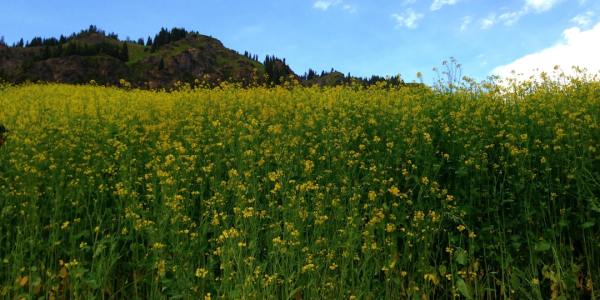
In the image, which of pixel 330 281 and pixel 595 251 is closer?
pixel 330 281

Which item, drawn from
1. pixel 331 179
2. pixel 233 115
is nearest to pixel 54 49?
pixel 233 115

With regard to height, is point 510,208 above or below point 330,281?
above

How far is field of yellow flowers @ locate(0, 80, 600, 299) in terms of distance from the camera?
531 cm

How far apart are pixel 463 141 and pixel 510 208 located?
148cm

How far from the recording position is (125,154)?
329 inches

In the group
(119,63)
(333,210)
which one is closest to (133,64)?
(119,63)

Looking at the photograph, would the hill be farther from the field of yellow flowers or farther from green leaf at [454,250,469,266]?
green leaf at [454,250,469,266]

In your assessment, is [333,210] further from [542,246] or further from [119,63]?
[119,63]

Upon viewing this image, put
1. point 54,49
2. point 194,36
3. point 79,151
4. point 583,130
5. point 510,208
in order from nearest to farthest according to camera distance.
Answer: point 510,208 < point 583,130 < point 79,151 < point 54,49 < point 194,36

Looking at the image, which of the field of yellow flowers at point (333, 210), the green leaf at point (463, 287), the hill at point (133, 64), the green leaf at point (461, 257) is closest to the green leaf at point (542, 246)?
the field of yellow flowers at point (333, 210)

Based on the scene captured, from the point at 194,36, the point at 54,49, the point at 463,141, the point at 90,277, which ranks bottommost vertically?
the point at 90,277

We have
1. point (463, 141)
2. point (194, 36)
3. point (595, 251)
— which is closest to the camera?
point (595, 251)

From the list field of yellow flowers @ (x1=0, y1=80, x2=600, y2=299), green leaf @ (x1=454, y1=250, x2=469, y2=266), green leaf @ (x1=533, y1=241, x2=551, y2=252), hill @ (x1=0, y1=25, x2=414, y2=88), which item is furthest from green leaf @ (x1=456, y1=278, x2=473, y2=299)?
hill @ (x1=0, y1=25, x2=414, y2=88)

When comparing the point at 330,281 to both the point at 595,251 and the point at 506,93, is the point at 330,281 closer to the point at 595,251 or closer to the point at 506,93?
the point at 595,251
